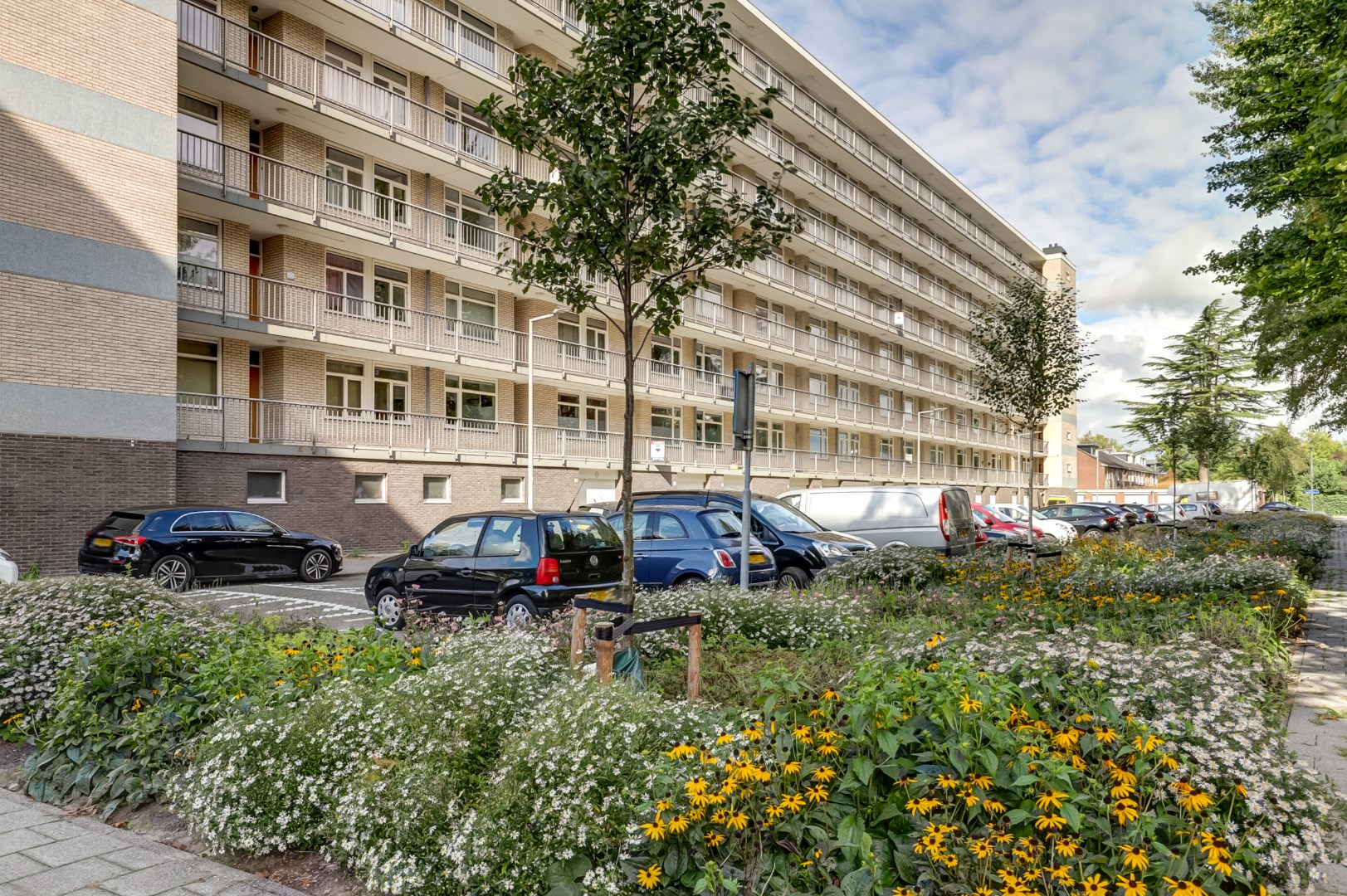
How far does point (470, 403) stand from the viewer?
27.4m

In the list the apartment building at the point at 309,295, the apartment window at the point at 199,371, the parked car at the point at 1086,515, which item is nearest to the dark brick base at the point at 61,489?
the apartment building at the point at 309,295

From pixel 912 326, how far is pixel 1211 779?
51.4 metres

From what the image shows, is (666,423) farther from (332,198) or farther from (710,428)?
(332,198)

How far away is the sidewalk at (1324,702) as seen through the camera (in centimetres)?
492

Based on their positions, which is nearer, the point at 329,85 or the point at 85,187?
the point at 85,187

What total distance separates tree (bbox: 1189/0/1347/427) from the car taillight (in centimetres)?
955

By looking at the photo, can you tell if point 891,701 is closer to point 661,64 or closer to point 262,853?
point 262,853

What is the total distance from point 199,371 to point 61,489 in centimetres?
466

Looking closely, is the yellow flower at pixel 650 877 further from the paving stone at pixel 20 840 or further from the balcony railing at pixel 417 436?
the balcony railing at pixel 417 436

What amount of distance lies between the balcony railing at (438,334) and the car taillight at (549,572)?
14304mm

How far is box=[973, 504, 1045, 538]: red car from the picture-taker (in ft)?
88.7

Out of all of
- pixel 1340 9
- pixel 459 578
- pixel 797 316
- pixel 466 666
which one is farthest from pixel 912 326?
pixel 466 666

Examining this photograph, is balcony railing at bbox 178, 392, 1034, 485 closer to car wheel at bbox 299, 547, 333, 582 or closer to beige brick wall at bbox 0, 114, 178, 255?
beige brick wall at bbox 0, 114, 178, 255

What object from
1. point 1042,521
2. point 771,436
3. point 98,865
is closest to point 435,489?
point 771,436
